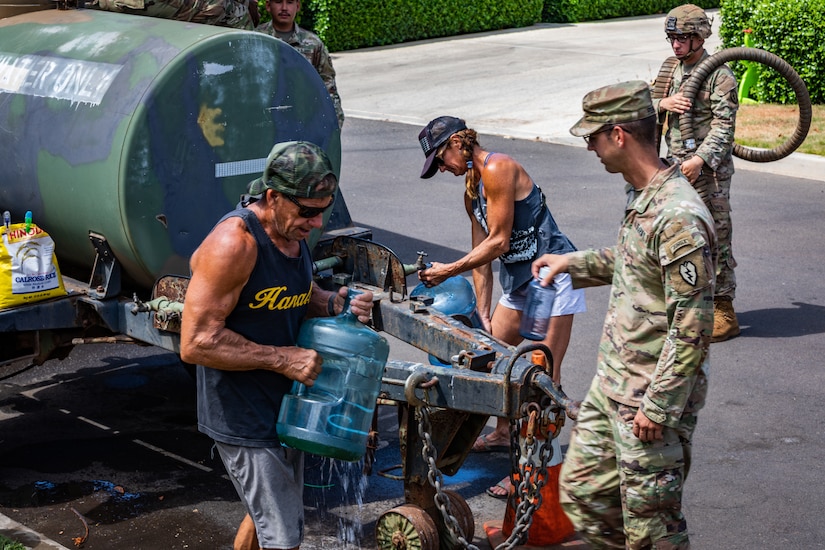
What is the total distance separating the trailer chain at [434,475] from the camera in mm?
4535

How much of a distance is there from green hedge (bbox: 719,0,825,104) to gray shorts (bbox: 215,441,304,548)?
42.6ft

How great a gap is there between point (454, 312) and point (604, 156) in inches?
67.2

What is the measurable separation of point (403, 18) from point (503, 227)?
704 inches

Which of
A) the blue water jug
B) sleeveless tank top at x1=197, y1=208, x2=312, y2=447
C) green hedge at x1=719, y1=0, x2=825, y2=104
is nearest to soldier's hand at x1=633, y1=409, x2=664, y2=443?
sleeveless tank top at x1=197, y1=208, x2=312, y2=447

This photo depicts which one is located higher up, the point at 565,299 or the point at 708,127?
the point at 708,127

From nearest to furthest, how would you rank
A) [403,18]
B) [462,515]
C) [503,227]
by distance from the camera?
[462,515] < [503,227] < [403,18]

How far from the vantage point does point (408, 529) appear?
4711 millimetres

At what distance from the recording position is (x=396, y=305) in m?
5.39

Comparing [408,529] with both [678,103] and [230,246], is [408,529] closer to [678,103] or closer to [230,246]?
Result: [230,246]

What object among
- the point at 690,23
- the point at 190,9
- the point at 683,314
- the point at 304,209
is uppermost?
the point at 190,9

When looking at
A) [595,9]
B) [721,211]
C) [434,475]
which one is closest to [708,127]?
[721,211]

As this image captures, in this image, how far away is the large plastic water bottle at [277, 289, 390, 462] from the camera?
4195mm

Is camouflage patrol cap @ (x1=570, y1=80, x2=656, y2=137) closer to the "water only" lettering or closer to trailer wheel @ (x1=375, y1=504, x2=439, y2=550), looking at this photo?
trailer wheel @ (x1=375, y1=504, x2=439, y2=550)

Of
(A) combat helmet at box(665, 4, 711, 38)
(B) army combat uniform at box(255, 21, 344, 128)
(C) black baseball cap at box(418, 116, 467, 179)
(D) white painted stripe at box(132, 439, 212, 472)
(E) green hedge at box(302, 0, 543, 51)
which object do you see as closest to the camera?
(C) black baseball cap at box(418, 116, 467, 179)
